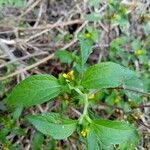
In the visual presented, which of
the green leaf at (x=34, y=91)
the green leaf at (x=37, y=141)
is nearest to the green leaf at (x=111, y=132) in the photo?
the green leaf at (x=34, y=91)

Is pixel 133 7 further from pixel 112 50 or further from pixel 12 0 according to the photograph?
pixel 12 0

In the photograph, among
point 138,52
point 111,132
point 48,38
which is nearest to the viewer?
point 111,132

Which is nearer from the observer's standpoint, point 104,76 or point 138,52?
point 104,76

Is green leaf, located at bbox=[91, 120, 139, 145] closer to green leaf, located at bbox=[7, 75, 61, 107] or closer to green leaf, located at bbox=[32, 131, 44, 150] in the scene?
green leaf, located at bbox=[7, 75, 61, 107]

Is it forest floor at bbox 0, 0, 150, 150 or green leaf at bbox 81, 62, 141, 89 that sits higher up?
green leaf at bbox 81, 62, 141, 89

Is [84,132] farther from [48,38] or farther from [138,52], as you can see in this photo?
[48,38]

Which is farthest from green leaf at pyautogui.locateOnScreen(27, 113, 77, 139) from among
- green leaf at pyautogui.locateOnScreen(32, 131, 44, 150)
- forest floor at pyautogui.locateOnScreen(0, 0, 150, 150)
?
forest floor at pyautogui.locateOnScreen(0, 0, 150, 150)

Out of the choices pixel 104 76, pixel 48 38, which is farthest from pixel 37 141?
pixel 48 38
